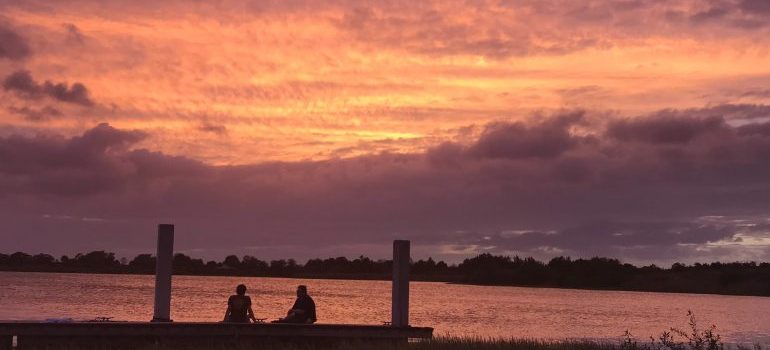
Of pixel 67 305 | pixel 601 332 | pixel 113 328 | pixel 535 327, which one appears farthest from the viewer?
pixel 67 305

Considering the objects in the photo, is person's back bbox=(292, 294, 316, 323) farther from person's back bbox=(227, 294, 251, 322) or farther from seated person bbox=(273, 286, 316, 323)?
person's back bbox=(227, 294, 251, 322)

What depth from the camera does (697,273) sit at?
14375 cm

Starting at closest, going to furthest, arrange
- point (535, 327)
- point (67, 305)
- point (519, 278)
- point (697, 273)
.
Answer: point (535, 327) < point (67, 305) < point (697, 273) < point (519, 278)

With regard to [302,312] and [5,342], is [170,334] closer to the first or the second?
[302,312]

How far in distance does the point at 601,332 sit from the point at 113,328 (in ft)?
133

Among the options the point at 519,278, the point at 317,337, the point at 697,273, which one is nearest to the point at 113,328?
the point at 317,337

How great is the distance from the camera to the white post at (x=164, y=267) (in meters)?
25.4

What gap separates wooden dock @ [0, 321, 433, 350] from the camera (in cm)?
2291

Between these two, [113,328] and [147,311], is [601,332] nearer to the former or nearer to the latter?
[147,311]

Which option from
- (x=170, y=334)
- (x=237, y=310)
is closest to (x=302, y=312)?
(x=237, y=310)

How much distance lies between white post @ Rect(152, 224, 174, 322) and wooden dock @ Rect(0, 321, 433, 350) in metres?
1.39

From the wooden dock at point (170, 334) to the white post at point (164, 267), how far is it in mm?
1388

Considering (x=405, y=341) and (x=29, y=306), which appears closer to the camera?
(x=405, y=341)

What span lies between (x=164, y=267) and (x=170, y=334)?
7.09ft
